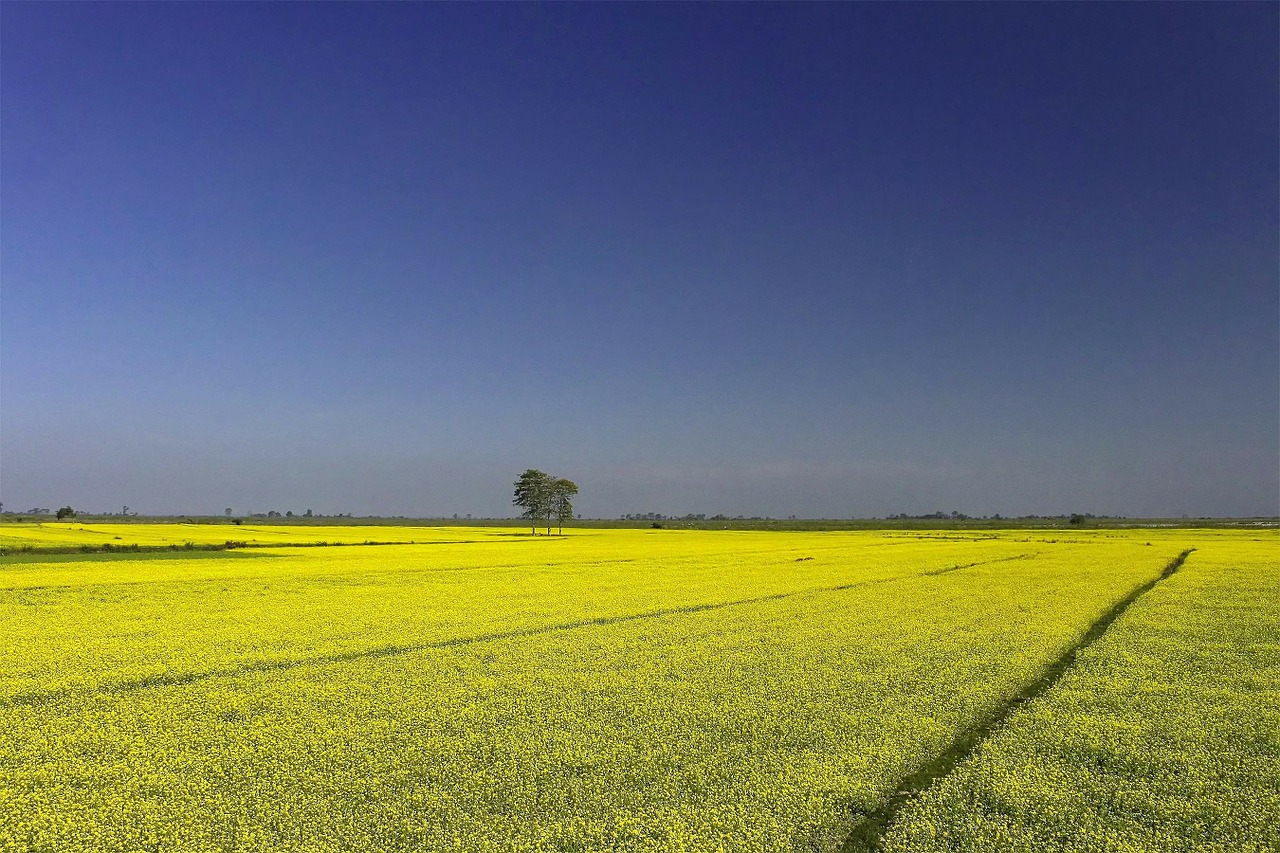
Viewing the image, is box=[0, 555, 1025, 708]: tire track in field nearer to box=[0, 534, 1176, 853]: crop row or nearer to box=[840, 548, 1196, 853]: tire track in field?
box=[0, 534, 1176, 853]: crop row

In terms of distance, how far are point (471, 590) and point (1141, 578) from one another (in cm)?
2772

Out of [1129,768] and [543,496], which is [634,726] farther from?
[543,496]

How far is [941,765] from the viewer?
27.2 ft

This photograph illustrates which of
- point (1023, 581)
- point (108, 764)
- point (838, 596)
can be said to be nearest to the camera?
point (108, 764)

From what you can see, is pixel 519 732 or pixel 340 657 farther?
pixel 340 657

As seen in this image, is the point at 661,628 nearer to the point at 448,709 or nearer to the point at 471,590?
the point at 448,709

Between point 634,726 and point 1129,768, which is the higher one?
point 634,726

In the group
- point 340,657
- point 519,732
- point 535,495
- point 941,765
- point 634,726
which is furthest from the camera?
point 535,495

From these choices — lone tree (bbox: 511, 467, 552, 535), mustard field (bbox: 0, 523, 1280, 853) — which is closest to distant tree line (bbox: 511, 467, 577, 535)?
lone tree (bbox: 511, 467, 552, 535)

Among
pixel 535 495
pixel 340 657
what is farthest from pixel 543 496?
pixel 340 657

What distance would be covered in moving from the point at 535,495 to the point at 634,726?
83.6 metres

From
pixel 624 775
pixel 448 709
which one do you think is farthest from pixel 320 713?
pixel 624 775

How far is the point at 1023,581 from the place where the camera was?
2942cm

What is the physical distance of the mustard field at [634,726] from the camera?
674cm
